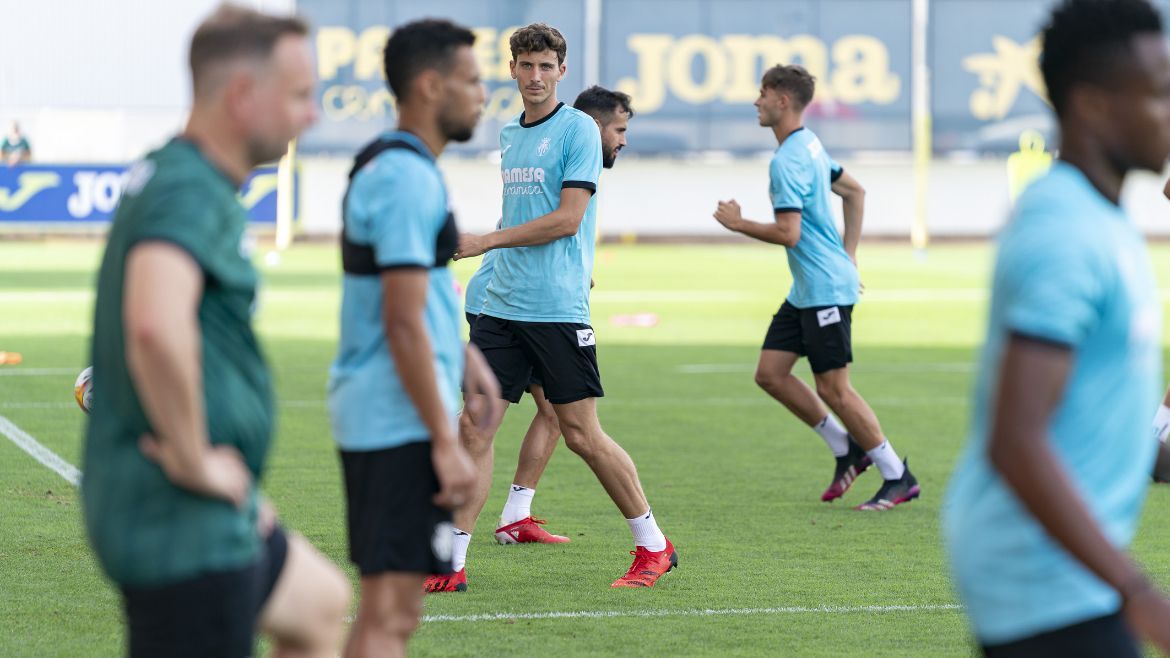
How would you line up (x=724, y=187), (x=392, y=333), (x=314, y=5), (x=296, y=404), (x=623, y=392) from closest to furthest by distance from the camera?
(x=392, y=333)
(x=296, y=404)
(x=623, y=392)
(x=314, y=5)
(x=724, y=187)

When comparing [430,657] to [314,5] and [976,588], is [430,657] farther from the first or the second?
[314,5]

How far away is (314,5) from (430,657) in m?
35.2

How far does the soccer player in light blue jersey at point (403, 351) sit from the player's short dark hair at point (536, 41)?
3.16 metres

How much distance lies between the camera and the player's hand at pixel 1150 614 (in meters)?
2.75

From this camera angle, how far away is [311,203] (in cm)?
4097

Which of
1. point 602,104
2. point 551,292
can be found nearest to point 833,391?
point 602,104

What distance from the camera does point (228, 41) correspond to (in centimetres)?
338

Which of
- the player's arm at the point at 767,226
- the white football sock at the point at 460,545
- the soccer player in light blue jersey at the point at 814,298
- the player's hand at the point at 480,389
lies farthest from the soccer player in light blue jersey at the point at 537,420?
the player's hand at the point at 480,389

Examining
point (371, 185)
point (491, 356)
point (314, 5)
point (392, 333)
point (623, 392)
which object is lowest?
point (623, 392)

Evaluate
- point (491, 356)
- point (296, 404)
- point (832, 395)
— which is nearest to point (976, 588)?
point (491, 356)

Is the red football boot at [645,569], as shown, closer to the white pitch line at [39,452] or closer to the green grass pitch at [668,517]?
the green grass pitch at [668,517]

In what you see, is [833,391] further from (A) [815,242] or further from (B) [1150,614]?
(B) [1150,614]

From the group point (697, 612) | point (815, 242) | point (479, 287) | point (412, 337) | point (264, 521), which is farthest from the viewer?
point (815, 242)

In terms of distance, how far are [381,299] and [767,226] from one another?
5039mm
